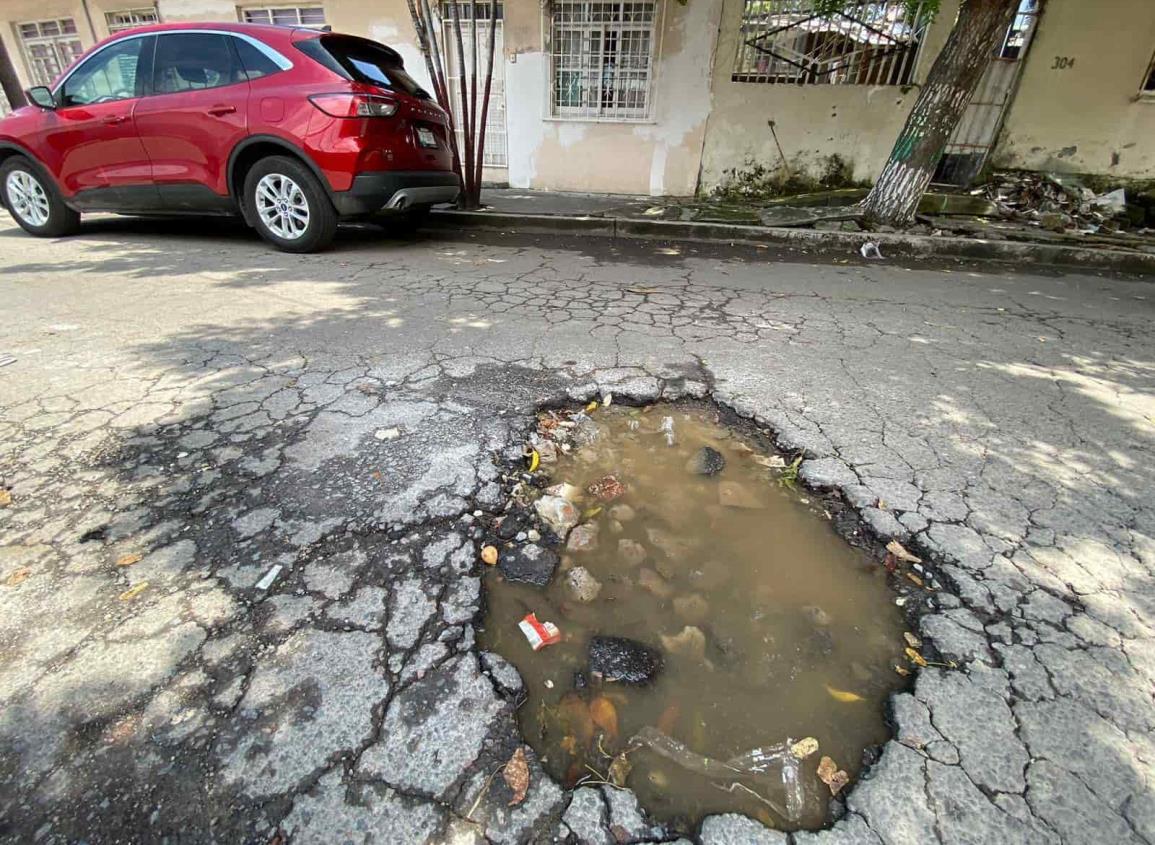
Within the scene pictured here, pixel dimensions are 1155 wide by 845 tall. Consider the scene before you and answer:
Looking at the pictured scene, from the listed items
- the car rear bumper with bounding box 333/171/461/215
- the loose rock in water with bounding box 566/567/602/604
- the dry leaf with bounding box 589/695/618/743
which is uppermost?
the car rear bumper with bounding box 333/171/461/215

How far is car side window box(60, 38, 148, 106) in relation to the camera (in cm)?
512

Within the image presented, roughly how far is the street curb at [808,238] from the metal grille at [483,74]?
2322 mm

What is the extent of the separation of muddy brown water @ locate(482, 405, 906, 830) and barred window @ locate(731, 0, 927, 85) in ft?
27.2

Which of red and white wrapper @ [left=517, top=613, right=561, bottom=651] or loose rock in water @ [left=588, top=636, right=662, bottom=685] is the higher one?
red and white wrapper @ [left=517, top=613, right=561, bottom=651]

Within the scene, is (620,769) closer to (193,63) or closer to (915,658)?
(915,658)

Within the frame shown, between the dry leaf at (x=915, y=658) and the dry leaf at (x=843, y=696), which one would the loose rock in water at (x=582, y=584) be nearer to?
the dry leaf at (x=843, y=696)

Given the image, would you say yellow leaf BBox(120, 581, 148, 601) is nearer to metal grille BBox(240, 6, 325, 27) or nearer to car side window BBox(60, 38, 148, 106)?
car side window BBox(60, 38, 148, 106)

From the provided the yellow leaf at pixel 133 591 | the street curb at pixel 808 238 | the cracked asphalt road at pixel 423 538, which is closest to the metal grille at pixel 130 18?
the street curb at pixel 808 238

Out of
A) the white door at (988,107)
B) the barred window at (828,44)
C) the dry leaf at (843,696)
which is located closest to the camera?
the dry leaf at (843,696)

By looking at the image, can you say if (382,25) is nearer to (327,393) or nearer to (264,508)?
(327,393)

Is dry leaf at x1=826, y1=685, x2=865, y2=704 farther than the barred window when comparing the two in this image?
No

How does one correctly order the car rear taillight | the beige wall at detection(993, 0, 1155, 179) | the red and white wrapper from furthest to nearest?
the beige wall at detection(993, 0, 1155, 179) < the car rear taillight < the red and white wrapper

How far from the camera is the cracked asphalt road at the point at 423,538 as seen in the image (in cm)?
122

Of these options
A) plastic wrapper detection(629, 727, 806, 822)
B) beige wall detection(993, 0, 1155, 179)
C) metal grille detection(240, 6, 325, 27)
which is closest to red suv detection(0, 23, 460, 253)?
metal grille detection(240, 6, 325, 27)
